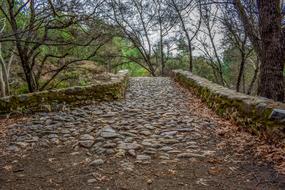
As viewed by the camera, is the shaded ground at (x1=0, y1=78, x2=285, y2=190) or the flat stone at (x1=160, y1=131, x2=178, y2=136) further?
the flat stone at (x1=160, y1=131, x2=178, y2=136)

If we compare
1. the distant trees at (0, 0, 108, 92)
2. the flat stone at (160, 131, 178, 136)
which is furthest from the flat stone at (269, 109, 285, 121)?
the distant trees at (0, 0, 108, 92)

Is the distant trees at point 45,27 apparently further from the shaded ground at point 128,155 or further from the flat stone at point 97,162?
the flat stone at point 97,162

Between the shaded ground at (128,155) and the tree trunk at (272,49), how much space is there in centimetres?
134

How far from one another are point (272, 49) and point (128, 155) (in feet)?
11.7

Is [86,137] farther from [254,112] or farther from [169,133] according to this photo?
[254,112]

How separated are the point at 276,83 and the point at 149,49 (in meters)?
15.2

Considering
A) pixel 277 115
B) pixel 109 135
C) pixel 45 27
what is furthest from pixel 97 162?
pixel 45 27

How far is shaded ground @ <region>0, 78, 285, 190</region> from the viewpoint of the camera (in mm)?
2645

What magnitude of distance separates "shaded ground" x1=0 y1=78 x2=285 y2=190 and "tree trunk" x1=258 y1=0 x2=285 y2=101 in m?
1.34

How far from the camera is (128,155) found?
333cm

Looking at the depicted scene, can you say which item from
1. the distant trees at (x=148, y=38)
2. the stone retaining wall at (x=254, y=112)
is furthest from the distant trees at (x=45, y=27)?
the stone retaining wall at (x=254, y=112)

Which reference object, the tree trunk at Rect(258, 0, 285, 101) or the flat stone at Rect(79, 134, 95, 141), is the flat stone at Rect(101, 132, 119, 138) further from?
the tree trunk at Rect(258, 0, 285, 101)

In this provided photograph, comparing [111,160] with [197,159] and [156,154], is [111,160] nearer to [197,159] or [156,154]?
[156,154]

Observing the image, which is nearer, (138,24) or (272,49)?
(272,49)
